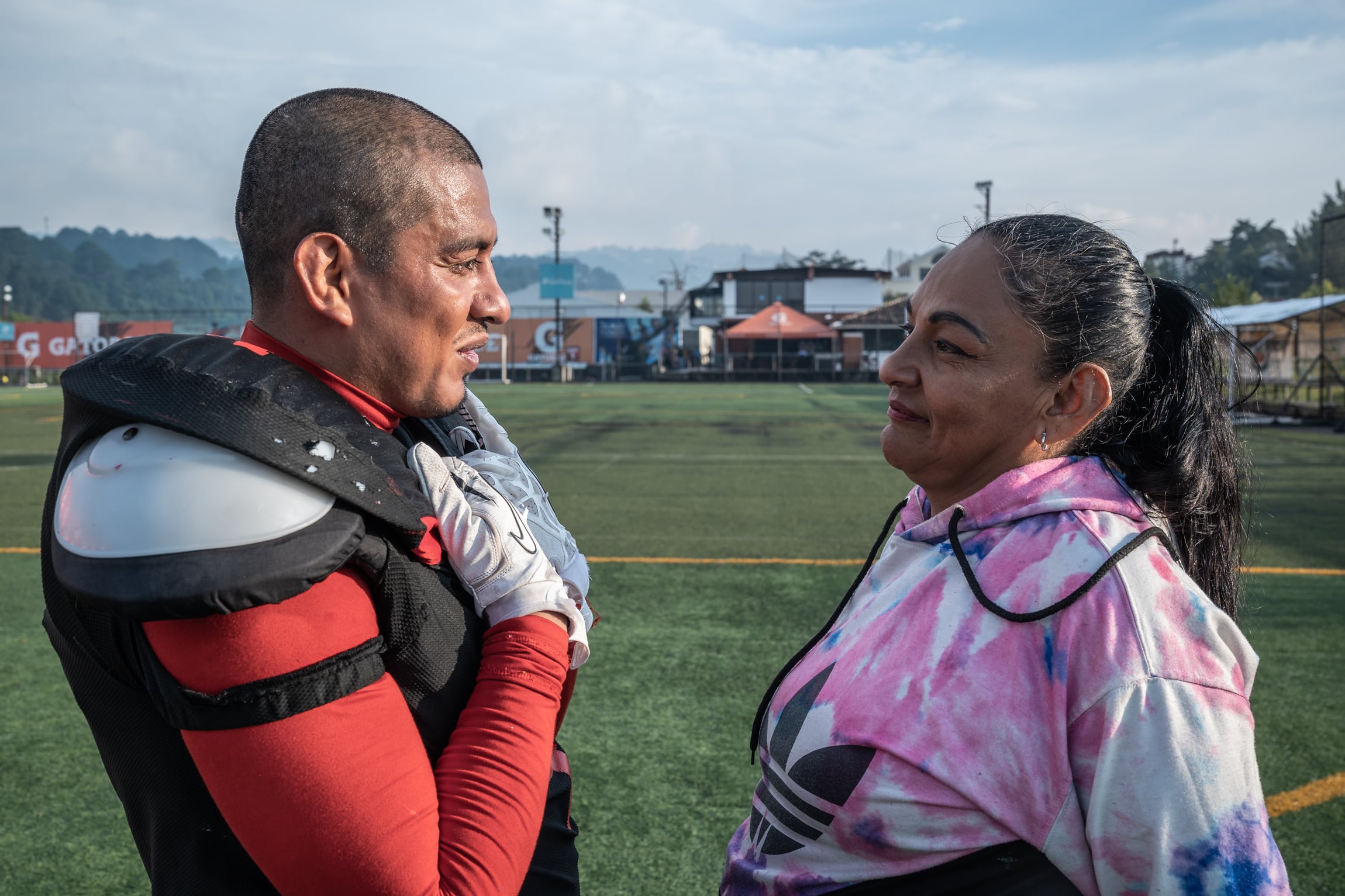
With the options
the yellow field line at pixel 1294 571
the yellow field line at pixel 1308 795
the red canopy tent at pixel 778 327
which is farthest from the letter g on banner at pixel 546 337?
the yellow field line at pixel 1308 795

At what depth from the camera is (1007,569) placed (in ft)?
4.48

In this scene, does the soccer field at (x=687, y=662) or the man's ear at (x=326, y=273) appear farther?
the soccer field at (x=687, y=662)

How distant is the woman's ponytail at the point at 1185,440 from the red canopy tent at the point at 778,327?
Result: 42097 millimetres

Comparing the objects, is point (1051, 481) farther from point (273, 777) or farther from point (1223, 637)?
point (273, 777)

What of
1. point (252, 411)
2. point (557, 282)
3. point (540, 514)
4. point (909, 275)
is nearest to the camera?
point (252, 411)

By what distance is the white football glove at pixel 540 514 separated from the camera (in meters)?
1.45

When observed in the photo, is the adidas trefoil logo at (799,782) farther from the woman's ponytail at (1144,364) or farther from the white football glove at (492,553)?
the woman's ponytail at (1144,364)

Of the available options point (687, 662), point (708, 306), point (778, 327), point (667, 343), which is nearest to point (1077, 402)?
point (687, 662)

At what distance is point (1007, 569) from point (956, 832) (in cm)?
37

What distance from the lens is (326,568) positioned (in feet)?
3.40

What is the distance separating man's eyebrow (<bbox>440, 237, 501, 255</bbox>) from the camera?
→ 1383 millimetres

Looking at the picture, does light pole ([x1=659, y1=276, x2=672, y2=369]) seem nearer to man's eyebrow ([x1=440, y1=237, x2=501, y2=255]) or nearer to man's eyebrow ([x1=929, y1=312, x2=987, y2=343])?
man's eyebrow ([x1=929, y1=312, x2=987, y2=343])

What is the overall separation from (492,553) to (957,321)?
0.89 metres

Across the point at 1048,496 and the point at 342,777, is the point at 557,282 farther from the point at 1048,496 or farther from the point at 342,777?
the point at 342,777
